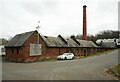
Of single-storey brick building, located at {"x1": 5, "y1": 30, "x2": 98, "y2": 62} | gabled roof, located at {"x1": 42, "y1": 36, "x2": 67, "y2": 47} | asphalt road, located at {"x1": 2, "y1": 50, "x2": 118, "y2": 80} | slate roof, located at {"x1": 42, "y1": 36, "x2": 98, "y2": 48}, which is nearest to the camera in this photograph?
asphalt road, located at {"x1": 2, "y1": 50, "x2": 118, "y2": 80}

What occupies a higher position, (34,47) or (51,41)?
(51,41)

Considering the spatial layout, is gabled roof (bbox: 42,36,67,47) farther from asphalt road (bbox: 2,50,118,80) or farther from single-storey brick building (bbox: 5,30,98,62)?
asphalt road (bbox: 2,50,118,80)

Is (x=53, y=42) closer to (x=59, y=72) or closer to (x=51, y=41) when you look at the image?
(x=51, y=41)

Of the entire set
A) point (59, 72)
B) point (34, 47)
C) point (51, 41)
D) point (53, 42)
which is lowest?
point (59, 72)

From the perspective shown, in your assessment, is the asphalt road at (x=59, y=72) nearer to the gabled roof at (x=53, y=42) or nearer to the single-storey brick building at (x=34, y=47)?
the single-storey brick building at (x=34, y=47)

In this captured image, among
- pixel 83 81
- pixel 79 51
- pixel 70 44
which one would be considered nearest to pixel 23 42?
pixel 70 44

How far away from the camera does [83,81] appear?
13.8 m

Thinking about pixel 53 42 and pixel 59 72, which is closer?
pixel 59 72

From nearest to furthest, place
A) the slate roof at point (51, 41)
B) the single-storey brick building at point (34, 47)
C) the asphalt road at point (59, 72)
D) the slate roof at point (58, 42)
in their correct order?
the asphalt road at point (59, 72) < the single-storey brick building at point (34, 47) < the slate roof at point (51, 41) < the slate roof at point (58, 42)

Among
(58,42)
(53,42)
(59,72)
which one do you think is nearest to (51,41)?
(53,42)

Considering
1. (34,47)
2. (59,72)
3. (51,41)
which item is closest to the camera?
(59,72)

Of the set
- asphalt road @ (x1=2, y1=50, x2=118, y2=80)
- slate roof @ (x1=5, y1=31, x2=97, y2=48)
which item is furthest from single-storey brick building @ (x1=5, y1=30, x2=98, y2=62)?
asphalt road @ (x1=2, y1=50, x2=118, y2=80)

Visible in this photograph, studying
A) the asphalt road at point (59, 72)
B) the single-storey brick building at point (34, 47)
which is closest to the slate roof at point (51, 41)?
the single-storey brick building at point (34, 47)

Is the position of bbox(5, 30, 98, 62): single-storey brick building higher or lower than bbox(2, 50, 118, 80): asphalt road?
higher
